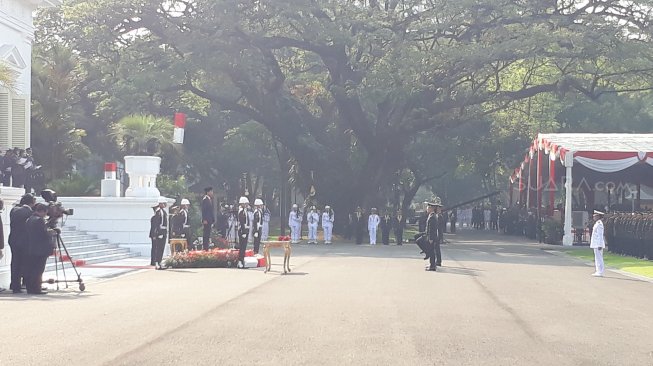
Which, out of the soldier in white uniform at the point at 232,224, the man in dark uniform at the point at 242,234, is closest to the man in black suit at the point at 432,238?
the man in dark uniform at the point at 242,234

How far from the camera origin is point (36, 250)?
655 inches

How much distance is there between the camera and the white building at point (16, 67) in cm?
3419

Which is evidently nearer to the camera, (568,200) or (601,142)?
(568,200)

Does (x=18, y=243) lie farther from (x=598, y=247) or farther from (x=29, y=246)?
(x=598, y=247)

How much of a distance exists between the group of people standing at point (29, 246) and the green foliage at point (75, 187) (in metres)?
16.2

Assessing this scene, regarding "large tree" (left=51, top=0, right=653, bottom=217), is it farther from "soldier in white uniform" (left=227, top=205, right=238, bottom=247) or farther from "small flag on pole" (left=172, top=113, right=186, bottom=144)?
"soldier in white uniform" (left=227, top=205, right=238, bottom=247)

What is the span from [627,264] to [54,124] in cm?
2217

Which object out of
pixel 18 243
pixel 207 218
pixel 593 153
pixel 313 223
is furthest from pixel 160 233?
pixel 593 153

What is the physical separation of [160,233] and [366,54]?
22275mm

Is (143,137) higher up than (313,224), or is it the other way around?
(143,137)

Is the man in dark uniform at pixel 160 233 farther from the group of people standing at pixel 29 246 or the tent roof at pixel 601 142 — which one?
the tent roof at pixel 601 142

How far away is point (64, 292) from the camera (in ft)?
56.2

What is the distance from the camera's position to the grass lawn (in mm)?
26317

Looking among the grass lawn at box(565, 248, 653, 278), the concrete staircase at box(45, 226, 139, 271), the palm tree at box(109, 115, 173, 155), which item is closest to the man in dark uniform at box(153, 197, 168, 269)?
the concrete staircase at box(45, 226, 139, 271)
